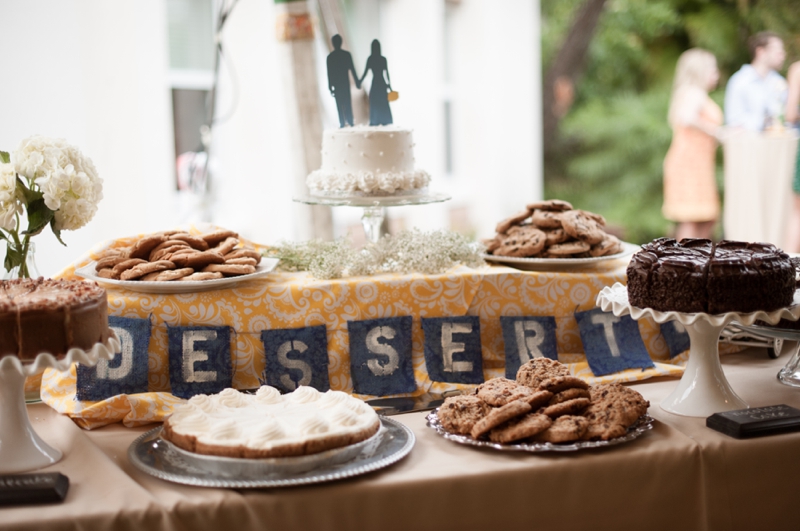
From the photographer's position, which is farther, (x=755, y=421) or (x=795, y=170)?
(x=795, y=170)

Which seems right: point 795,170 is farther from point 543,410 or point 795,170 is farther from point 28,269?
point 28,269

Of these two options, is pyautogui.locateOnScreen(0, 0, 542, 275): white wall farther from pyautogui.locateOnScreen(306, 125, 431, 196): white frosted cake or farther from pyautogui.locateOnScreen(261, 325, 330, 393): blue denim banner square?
pyautogui.locateOnScreen(261, 325, 330, 393): blue denim banner square

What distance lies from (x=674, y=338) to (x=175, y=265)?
1.70 metres

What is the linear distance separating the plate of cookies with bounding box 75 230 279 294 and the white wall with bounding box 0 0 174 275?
125cm

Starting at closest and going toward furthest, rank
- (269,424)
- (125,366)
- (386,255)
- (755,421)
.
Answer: (269,424) → (755,421) → (125,366) → (386,255)

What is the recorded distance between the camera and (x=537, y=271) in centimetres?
265

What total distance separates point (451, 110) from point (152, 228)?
3897 millimetres

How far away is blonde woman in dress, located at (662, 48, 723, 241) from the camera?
6242 mm

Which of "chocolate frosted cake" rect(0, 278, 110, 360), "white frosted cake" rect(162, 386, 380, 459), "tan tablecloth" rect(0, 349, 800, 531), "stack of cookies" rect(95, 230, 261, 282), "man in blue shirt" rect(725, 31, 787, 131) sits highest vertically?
"man in blue shirt" rect(725, 31, 787, 131)

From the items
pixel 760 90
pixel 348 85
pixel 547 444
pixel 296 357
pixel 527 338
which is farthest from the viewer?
pixel 760 90

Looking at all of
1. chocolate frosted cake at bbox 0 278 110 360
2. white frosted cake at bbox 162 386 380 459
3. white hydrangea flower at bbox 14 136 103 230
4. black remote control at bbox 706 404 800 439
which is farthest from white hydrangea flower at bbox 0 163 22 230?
black remote control at bbox 706 404 800 439

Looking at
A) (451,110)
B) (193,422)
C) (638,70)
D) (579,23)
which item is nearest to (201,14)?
(451,110)

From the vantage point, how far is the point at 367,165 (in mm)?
2703

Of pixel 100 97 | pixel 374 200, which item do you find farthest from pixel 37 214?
pixel 100 97
